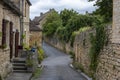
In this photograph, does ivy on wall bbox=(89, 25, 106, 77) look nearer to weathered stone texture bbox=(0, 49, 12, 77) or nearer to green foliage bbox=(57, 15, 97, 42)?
weathered stone texture bbox=(0, 49, 12, 77)

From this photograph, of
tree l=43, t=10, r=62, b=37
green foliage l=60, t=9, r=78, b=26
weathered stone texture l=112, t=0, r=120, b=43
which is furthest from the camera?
green foliage l=60, t=9, r=78, b=26

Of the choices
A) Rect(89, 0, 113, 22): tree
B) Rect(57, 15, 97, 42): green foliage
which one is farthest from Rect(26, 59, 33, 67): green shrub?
Rect(57, 15, 97, 42): green foliage

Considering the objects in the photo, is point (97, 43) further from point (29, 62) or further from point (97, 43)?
point (29, 62)

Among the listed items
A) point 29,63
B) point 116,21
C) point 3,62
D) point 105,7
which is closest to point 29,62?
point 29,63

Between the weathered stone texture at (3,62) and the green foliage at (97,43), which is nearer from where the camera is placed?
the green foliage at (97,43)

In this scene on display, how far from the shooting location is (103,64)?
593 inches

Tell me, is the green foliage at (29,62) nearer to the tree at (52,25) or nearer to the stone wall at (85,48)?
the stone wall at (85,48)

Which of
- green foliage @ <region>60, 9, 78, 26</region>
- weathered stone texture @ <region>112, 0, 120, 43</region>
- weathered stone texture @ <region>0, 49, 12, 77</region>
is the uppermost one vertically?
green foliage @ <region>60, 9, 78, 26</region>

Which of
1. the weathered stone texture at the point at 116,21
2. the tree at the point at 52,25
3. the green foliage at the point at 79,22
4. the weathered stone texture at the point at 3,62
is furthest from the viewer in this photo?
the tree at the point at 52,25

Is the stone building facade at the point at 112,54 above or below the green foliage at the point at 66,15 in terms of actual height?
below

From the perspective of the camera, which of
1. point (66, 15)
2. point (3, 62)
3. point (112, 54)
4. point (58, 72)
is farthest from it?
point (66, 15)

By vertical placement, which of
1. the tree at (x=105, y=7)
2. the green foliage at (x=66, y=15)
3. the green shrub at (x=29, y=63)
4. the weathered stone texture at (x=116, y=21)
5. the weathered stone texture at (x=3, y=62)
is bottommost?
the green shrub at (x=29, y=63)

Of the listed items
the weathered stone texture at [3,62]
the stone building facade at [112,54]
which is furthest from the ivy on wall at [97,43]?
the weathered stone texture at [3,62]

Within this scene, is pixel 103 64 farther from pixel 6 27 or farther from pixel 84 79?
pixel 6 27
